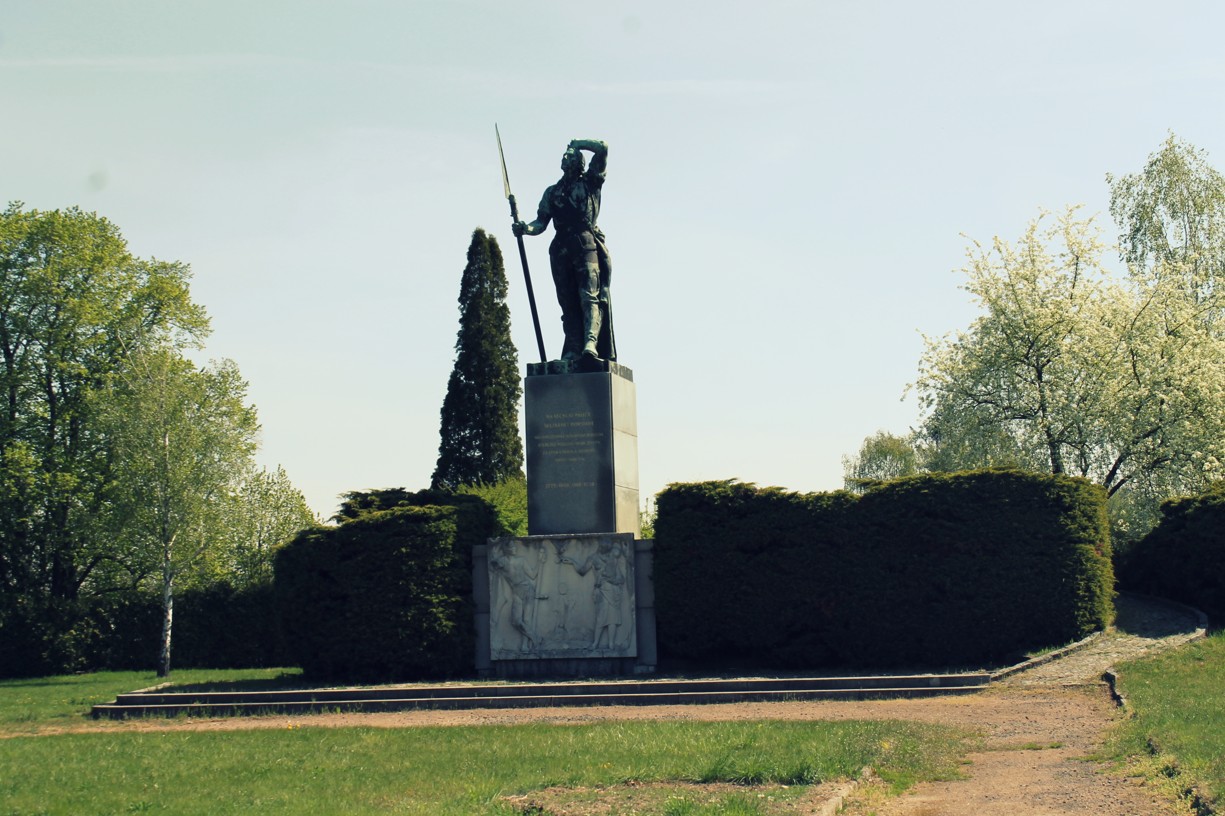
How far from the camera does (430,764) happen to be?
12375 millimetres

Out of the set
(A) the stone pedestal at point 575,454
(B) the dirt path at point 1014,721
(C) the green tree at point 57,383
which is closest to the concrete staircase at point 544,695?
(B) the dirt path at point 1014,721

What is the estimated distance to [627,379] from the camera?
23.0 metres

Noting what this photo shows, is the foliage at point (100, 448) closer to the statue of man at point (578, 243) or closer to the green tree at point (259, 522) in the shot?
the green tree at point (259, 522)

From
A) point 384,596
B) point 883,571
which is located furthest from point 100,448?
point 883,571

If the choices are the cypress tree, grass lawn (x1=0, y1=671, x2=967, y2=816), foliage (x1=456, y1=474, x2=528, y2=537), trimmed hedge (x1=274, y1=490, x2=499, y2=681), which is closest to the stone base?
trimmed hedge (x1=274, y1=490, x2=499, y2=681)

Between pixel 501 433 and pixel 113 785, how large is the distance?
109 ft

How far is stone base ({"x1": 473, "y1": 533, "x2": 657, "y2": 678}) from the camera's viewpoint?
21.0m

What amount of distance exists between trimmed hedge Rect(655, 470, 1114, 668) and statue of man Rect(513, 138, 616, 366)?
140 inches

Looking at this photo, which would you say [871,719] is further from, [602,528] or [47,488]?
[47,488]

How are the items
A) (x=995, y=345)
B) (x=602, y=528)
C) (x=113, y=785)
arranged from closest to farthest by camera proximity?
(x=113, y=785)
(x=602, y=528)
(x=995, y=345)

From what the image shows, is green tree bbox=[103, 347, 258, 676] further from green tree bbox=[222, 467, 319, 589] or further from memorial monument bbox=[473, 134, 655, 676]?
memorial monument bbox=[473, 134, 655, 676]

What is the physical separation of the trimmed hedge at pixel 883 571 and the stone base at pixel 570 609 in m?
0.52

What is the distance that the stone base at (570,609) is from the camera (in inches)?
825

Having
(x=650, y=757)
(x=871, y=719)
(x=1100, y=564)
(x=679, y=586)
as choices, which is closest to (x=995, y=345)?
(x=1100, y=564)
